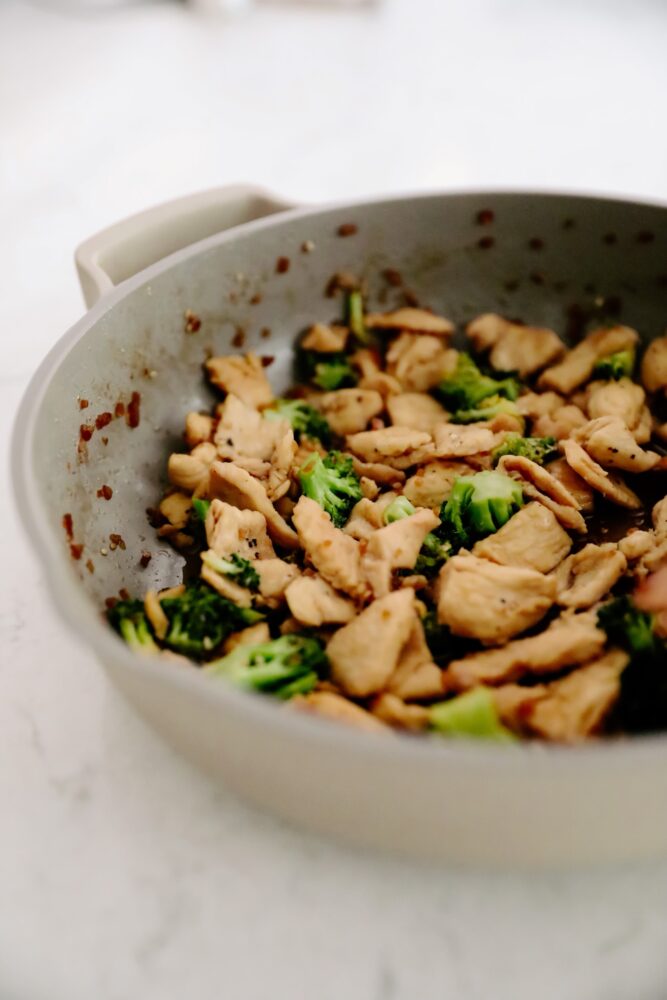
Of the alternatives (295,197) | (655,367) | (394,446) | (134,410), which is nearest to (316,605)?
(394,446)

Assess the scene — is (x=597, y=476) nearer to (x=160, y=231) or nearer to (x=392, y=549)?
(x=392, y=549)

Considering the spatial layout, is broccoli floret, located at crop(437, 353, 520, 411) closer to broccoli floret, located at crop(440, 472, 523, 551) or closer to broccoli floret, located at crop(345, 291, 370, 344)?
broccoli floret, located at crop(345, 291, 370, 344)

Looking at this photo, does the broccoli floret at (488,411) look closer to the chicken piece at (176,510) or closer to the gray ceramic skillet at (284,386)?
the gray ceramic skillet at (284,386)

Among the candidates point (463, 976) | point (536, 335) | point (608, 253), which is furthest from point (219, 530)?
point (608, 253)

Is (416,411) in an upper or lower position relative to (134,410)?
lower

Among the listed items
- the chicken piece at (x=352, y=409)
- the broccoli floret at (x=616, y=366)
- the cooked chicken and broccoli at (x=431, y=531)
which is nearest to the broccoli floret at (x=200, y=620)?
the cooked chicken and broccoli at (x=431, y=531)

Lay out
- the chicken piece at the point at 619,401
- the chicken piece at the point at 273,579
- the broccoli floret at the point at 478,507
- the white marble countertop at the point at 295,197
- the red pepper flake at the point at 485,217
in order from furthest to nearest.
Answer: the red pepper flake at the point at 485,217 → the chicken piece at the point at 619,401 → the broccoli floret at the point at 478,507 → the chicken piece at the point at 273,579 → the white marble countertop at the point at 295,197

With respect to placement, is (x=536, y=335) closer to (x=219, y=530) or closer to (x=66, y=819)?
(x=219, y=530)
